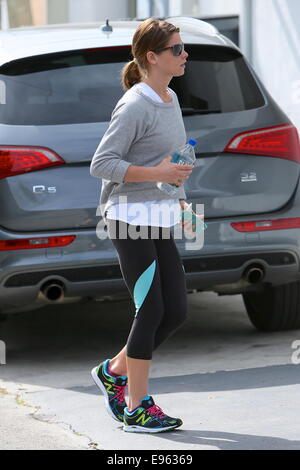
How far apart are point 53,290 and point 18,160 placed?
739 mm

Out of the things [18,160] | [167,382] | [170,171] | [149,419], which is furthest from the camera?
[18,160]

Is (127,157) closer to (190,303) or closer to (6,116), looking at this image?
(6,116)

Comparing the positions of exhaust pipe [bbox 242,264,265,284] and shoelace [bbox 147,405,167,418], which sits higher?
exhaust pipe [bbox 242,264,265,284]

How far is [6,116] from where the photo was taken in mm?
6863

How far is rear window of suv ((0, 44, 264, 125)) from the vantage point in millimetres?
6910

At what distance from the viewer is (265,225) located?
7066 millimetres

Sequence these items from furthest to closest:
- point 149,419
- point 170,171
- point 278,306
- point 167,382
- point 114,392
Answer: point 278,306 < point 167,382 < point 114,392 < point 149,419 < point 170,171

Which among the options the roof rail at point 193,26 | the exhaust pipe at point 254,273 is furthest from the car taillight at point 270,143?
the roof rail at point 193,26

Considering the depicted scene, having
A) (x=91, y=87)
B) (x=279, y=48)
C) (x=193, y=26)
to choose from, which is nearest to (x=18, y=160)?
(x=91, y=87)

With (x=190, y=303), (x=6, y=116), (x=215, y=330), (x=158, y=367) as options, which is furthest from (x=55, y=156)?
(x=190, y=303)

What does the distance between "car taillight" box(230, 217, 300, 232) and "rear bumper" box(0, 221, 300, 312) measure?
0.03 meters

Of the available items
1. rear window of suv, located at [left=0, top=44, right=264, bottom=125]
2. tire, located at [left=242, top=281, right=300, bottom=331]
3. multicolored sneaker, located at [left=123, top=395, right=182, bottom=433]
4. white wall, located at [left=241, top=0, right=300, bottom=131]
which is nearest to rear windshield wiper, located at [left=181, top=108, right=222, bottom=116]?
rear window of suv, located at [left=0, top=44, right=264, bottom=125]

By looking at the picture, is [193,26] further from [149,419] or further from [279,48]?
[279,48]

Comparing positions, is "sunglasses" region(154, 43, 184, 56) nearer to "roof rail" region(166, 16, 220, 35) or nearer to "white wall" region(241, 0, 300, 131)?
"roof rail" region(166, 16, 220, 35)
